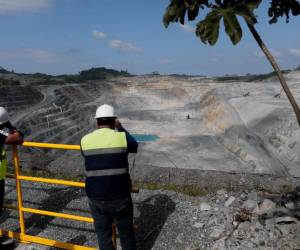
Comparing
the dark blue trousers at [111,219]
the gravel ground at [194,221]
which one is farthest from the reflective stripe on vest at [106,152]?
the gravel ground at [194,221]

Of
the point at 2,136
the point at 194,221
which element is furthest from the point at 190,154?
the point at 2,136

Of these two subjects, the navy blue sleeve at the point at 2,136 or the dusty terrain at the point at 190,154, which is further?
the dusty terrain at the point at 190,154

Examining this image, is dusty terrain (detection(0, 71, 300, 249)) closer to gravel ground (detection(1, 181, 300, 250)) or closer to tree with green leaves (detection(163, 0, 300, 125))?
gravel ground (detection(1, 181, 300, 250))

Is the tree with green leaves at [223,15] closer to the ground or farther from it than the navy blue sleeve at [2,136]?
farther from it

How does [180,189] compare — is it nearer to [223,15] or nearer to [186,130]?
[223,15]

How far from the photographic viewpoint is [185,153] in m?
30.8

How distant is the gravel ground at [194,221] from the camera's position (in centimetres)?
634

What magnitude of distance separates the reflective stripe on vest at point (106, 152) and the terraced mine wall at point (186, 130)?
25.1ft

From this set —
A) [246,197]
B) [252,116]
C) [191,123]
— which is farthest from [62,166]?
[191,123]

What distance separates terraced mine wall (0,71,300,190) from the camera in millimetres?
14922

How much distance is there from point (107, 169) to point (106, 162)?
10 centimetres

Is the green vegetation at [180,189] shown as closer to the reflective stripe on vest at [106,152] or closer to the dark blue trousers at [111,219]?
the dark blue trousers at [111,219]

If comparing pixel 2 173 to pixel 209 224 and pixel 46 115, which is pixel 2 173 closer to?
pixel 209 224

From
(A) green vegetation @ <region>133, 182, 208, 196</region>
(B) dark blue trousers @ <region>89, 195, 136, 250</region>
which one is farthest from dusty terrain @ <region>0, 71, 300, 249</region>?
(B) dark blue trousers @ <region>89, 195, 136, 250</region>
